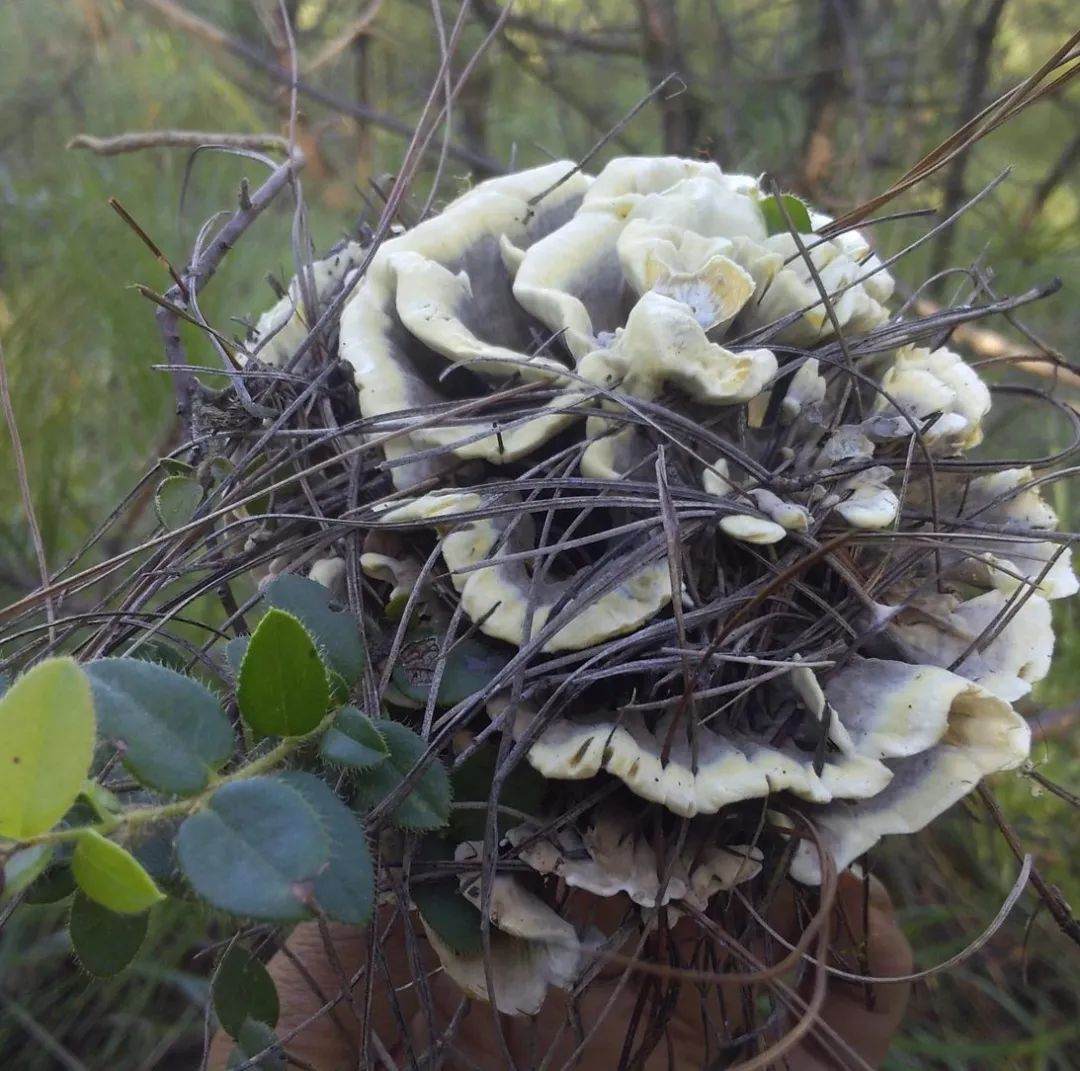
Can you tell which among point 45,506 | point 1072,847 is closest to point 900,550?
point 1072,847

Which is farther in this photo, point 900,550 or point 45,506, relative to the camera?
point 45,506

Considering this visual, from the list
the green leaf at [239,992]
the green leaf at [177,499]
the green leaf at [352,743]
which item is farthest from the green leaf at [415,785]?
the green leaf at [177,499]

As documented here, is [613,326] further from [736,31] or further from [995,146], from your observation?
[995,146]

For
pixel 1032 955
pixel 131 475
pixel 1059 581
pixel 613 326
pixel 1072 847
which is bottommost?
pixel 1032 955

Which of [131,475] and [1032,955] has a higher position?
[131,475]

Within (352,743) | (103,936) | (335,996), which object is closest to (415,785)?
(352,743)

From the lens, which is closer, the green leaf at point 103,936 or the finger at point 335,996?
the green leaf at point 103,936

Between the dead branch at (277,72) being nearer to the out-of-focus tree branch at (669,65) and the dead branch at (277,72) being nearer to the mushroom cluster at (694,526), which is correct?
the out-of-focus tree branch at (669,65)
